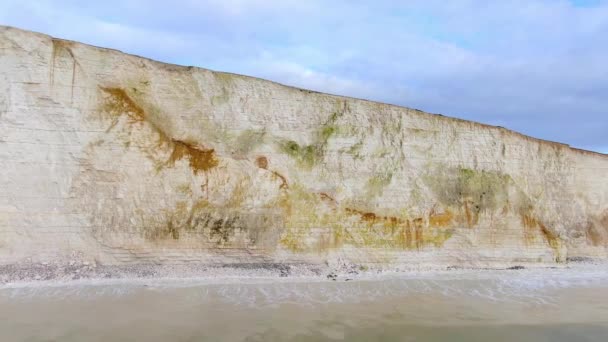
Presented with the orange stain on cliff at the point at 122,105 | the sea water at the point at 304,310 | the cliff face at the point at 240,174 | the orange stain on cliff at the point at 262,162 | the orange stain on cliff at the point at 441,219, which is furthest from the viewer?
the orange stain on cliff at the point at 441,219

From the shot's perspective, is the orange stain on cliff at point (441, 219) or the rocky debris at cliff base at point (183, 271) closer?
the rocky debris at cliff base at point (183, 271)

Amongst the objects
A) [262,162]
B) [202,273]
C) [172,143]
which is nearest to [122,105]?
[172,143]

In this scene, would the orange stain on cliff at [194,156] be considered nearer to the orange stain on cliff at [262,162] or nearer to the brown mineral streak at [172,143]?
the brown mineral streak at [172,143]

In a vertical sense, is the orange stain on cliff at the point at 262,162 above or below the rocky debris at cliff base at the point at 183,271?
above

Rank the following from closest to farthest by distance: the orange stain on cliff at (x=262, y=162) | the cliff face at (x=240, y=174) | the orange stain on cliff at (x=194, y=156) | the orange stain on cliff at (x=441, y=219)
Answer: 1. the cliff face at (x=240, y=174)
2. the orange stain on cliff at (x=194, y=156)
3. the orange stain on cliff at (x=262, y=162)
4. the orange stain on cliff at (x=441, y=219)

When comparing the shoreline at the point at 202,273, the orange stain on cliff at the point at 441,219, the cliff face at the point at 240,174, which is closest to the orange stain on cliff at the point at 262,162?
the cliff face at the point at 240,174

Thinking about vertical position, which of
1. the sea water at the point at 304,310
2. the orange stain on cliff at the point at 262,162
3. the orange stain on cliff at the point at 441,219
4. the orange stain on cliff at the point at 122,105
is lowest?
the sea water at the point at 304,310
